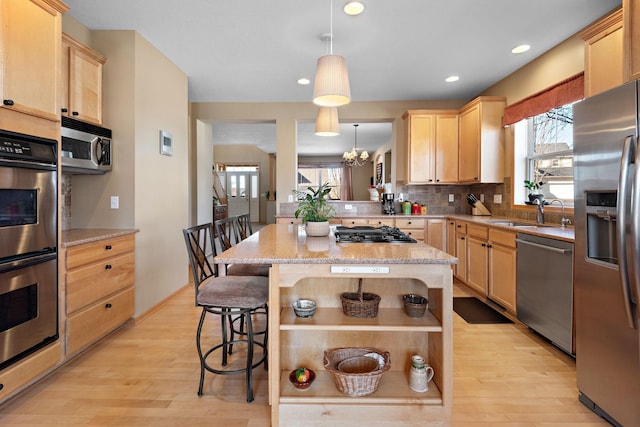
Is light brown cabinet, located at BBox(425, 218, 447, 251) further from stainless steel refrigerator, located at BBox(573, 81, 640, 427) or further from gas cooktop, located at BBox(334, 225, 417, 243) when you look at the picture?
stainless steel refrigerator, located at BBox(573, 81, 640, 427)

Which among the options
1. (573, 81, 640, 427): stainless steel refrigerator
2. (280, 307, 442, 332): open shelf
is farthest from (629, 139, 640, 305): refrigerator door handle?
(280, 307, 442, 332): open shelf

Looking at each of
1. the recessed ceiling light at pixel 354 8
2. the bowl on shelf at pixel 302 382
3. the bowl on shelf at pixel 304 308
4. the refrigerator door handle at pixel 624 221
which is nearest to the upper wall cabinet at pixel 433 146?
the recessed ceiling light at pixel 354 8

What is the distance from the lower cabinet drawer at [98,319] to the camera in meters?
2.15

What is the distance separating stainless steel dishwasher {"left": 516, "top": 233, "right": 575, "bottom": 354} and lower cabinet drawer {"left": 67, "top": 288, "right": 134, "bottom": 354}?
10.8ft

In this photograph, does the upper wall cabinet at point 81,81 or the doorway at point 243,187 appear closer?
the upper wall cabinet at point 81,81

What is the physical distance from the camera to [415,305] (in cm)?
165

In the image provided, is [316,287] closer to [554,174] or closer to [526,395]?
[526,395]

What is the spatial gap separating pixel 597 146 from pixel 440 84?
2.92 metres

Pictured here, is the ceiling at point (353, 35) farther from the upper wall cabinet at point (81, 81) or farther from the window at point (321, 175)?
the window at point (321, 175)

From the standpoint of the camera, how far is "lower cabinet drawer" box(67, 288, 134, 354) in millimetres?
2154

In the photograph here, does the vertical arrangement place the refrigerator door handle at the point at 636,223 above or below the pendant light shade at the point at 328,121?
below

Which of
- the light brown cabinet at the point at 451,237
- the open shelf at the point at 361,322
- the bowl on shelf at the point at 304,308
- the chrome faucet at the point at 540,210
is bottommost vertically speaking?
the open shelf at the point at 361,322

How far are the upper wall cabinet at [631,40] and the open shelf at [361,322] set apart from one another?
163cm

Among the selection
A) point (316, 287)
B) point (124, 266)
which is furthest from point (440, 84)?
point (124, 266)
